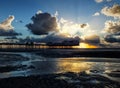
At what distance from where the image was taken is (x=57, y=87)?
18969mm

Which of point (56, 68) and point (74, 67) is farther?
point (74, 67)

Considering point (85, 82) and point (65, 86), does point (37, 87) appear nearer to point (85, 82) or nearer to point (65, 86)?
point (65, 86)

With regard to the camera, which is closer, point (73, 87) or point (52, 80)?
point (73, 87)

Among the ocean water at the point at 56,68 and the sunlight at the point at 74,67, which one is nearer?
the ocean water at the point at 56,68

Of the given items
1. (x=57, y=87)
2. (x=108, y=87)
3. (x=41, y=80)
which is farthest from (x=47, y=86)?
(x=108, y=87)

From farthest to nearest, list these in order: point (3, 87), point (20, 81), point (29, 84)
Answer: point (20, 81) → point (29, 84) → point (3, 87)

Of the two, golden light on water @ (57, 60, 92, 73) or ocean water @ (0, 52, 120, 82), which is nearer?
ocean water @ (0, 52, 120, 82)

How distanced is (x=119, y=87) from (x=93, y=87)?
1.98 m

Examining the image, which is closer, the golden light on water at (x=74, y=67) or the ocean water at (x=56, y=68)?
the ocean water at (x=56, y=68)

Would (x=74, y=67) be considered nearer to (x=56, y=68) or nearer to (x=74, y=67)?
(x=74, y=67)

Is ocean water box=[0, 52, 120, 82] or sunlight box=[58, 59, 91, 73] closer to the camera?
ocean water box=[0, 52, 120, 82]

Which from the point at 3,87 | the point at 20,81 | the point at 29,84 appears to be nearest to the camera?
the point at 3,87

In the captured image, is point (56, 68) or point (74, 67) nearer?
point (56, 68)

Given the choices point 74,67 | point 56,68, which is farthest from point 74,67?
point 56,68
